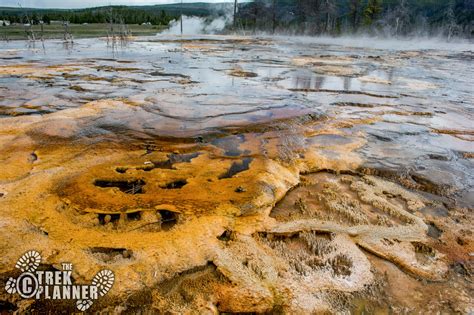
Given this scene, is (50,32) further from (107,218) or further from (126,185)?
(107,218)

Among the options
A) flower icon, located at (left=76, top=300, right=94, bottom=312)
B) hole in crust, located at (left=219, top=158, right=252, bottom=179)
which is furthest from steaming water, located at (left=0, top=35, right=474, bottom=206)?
flower icon, located at (left=76, top=300, right=94, bottom=312)

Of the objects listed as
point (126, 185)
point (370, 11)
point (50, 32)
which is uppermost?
point (370, 11)

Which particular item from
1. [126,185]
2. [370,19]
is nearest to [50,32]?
[126,185]

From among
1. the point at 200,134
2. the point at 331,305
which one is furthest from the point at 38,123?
the point at 331,305

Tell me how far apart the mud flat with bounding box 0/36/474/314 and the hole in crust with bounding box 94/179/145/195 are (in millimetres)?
19

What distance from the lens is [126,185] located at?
3.28m

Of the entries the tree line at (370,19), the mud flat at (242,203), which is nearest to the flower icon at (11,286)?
the mud flat at (242,203)

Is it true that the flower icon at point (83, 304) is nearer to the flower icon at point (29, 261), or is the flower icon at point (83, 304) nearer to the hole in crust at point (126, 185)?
the flower icon at point (29, 261)

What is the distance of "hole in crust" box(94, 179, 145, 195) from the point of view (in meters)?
3.17

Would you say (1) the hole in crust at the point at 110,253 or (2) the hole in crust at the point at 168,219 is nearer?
(1) the hole in crust at the point at 110,253

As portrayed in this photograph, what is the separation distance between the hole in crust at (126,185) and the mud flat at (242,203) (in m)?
0.02

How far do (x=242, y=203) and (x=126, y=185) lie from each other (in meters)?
1.19

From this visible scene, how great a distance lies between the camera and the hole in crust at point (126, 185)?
3.17m

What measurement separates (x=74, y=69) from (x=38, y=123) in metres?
7.26
